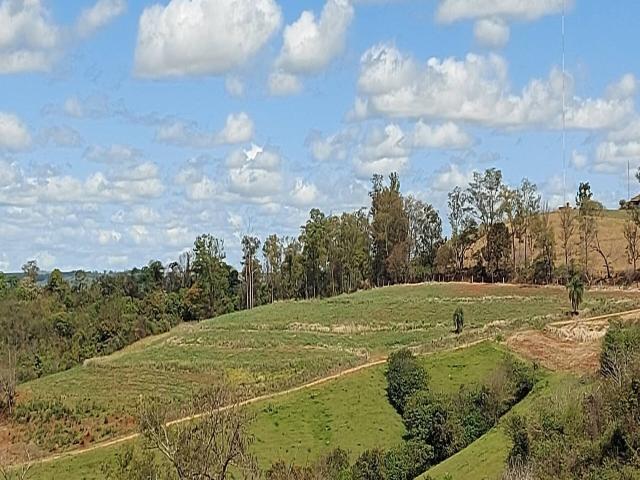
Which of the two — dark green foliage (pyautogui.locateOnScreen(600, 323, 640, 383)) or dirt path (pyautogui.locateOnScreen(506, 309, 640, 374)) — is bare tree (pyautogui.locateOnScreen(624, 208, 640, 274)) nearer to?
dirt path (pyautogui.locateOnScreen(506, 309, 640, 374))

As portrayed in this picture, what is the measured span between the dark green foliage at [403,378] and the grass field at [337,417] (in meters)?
0.61

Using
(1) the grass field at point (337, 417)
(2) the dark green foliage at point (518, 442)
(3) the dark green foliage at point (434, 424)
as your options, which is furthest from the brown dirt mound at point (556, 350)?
(2) the dark green foliage at point (518, 442)

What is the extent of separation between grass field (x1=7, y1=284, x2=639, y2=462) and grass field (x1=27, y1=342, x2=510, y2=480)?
467 cm

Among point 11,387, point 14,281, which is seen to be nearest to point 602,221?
point 11,387

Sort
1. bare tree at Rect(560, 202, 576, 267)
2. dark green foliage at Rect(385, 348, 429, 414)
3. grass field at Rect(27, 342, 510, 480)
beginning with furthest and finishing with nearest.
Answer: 1. bare tree at Rect(560, 202, 576, 267)
2. dark green foliage at Rect(385, 348, 429, 414)
3. grass field at Rect(27, 342, 510, 480)

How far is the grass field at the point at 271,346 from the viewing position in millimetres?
69312

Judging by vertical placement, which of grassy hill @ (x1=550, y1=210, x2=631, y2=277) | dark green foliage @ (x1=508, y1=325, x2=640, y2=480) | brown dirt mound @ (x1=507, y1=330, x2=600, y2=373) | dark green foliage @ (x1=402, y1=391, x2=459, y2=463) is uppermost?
grassy hill @ (x1=550, y1=210, x2=631, y2=277)

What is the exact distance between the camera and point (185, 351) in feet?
313

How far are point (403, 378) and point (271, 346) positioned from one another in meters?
30.6

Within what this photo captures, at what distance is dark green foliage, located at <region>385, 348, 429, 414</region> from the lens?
198ft

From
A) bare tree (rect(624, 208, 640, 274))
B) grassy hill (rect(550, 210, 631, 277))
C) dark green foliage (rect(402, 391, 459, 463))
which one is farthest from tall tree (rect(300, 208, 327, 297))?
dark green foliage (rect(402, 391, 459, 463))

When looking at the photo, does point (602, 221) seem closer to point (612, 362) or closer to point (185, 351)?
point (185, 351)

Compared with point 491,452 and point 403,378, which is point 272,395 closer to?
point 403,378

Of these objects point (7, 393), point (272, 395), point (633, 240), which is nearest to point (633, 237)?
point (633, 240)
